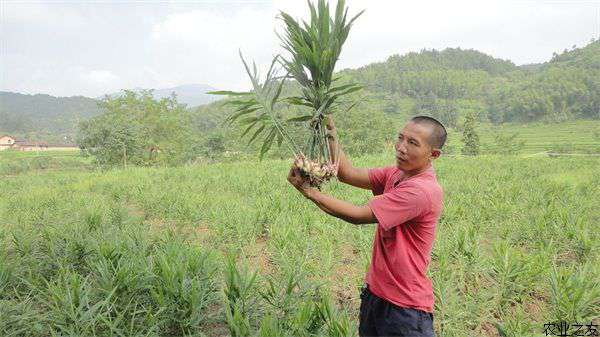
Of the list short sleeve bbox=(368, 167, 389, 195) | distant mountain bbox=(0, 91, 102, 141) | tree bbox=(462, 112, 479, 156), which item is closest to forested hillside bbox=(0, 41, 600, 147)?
distant mountain bbox=(0, 91, 102, 141)

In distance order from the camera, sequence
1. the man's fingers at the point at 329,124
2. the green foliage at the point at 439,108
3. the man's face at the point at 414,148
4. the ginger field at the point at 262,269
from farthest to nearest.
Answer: the green foliage at the point at 439,108
the ginger field at the point at 262,269
the man's fingers at the point at 329,124
the man's face at the point at 414,148

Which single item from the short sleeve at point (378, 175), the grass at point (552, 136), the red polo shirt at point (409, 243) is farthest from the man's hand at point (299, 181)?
the grass at point (552, 136)

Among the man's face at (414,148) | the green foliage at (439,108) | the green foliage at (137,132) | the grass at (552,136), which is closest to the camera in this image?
the man's face at (414,148)

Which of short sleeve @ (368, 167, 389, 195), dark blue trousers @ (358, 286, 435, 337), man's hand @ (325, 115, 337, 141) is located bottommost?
dark blue trousers @ (358, 286, 435, 337)

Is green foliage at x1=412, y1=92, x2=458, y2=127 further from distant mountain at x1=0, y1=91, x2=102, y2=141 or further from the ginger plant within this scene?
distant mountain at x1=0, y1=91, x2=102, y2=141

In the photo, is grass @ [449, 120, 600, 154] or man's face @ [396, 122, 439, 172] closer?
man's face @ [396, 122, 439, 172]

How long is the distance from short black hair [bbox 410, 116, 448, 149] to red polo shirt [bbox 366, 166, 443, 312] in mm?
167

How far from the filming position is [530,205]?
6793 millimetres

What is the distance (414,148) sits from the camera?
6.34 feet

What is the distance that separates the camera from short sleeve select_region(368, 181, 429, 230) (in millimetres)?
1811

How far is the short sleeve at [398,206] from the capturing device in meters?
1.81

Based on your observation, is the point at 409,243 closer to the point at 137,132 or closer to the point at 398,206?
the point at 398,206

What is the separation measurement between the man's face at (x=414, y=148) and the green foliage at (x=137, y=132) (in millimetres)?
24334

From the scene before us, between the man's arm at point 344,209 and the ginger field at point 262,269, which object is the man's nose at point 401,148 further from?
the ginger field at point 262,269
